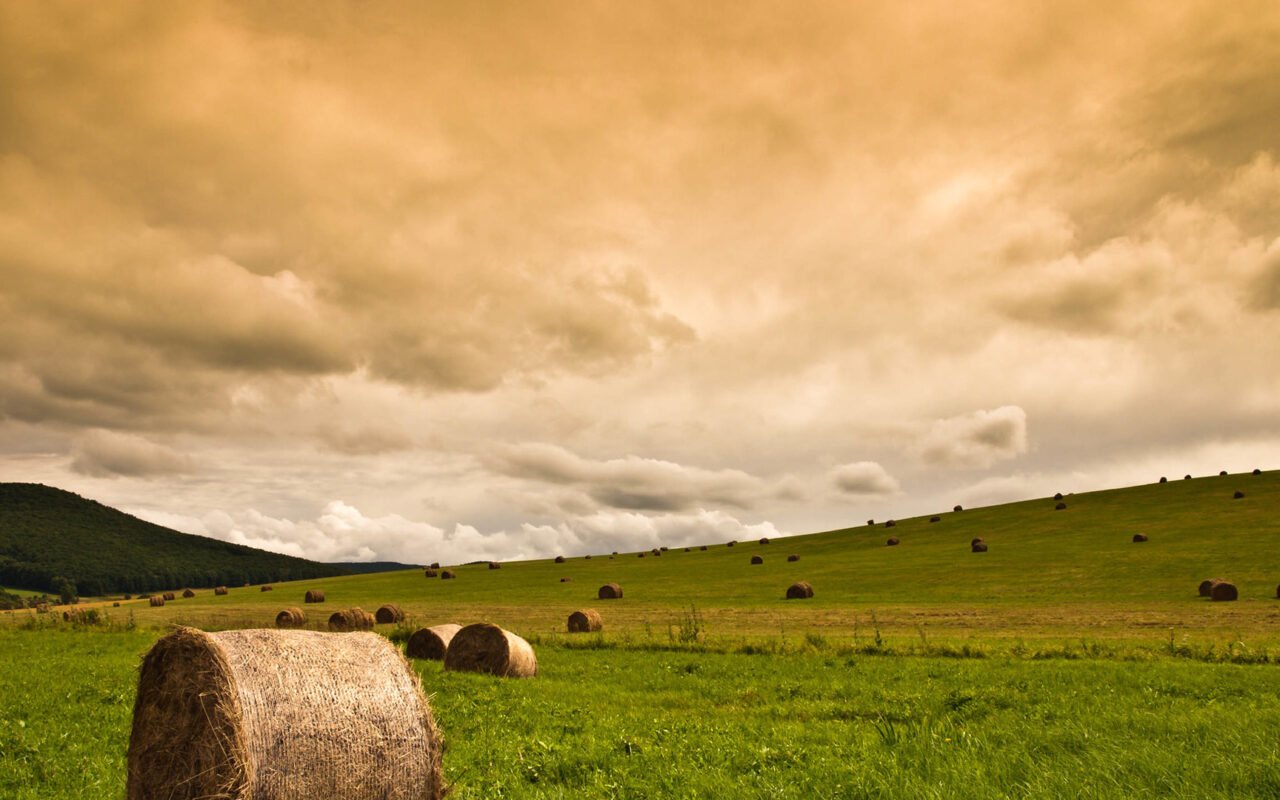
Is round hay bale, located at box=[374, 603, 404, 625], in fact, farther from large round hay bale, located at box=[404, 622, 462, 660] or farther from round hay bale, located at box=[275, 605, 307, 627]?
large round hay bale, located at box=[404, 622, 462, 660]

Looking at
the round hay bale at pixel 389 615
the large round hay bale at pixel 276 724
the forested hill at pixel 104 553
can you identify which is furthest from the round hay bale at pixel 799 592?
the forested hill at pixel 104 553

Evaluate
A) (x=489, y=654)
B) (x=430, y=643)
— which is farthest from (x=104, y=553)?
(x=489, y=654)

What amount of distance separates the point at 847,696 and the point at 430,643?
553 inches

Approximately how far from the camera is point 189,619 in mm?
48125

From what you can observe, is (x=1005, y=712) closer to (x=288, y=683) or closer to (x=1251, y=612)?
(x=288, y=683)

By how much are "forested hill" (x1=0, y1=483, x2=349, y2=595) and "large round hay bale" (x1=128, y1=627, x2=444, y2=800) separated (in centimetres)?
16970

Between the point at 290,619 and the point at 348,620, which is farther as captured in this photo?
the point at 290,619

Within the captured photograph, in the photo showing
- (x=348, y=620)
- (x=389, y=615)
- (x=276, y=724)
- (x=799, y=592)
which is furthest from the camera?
(x=799, y=592)

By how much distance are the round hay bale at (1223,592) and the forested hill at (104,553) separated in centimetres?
17017

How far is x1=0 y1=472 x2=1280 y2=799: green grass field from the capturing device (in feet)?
29.6

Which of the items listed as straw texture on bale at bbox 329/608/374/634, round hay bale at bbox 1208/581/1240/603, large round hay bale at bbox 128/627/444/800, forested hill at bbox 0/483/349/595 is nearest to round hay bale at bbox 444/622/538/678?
large round hay bale at bbox 128/627/444/800

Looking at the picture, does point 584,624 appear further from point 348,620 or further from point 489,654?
point 489,654

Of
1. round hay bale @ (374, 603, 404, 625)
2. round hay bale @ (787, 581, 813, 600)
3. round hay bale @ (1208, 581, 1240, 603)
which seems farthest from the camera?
round hay bale @ (787, 581, 813, 600)

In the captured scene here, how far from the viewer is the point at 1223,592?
38.2 meters
